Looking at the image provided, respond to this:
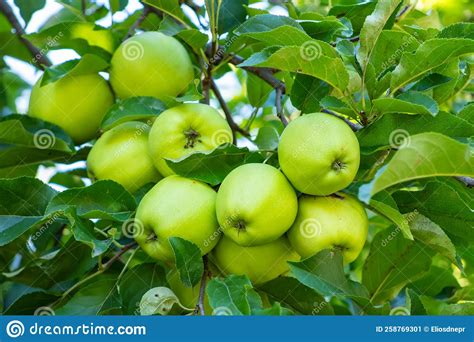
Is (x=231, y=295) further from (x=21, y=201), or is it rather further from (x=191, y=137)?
(x=21, y=201)

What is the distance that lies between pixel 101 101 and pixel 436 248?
3.13 ft

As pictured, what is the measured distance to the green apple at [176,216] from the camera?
1391 millimetres

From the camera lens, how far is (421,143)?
1126mm

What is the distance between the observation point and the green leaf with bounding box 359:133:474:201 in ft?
3.54

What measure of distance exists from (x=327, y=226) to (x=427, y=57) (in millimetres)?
407

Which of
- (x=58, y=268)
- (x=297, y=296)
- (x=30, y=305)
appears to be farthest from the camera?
(x=58, y=268)

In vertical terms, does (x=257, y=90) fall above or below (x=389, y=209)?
below

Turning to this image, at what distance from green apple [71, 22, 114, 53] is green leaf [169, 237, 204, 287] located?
760mm

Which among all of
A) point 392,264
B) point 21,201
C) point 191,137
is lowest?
point 392,264

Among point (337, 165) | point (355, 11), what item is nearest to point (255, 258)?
point (337, 165)

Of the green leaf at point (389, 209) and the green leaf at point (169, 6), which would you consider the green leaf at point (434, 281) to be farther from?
the green leaf at point (169, 6)

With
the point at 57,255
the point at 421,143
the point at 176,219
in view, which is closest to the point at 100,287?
the point at 57,255

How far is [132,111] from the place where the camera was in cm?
162

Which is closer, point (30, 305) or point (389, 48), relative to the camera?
point (389, 48)
